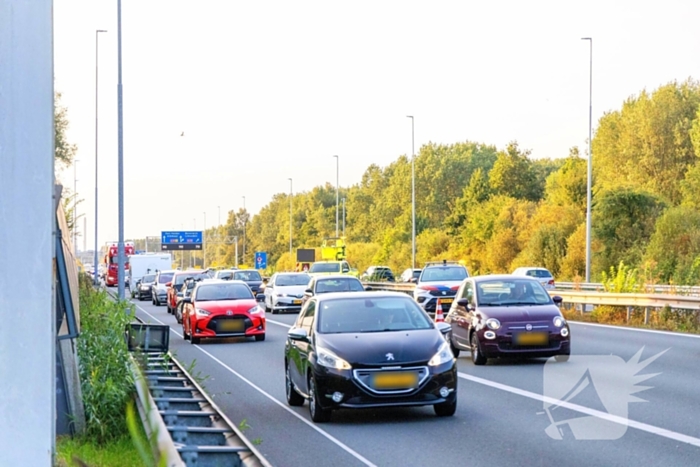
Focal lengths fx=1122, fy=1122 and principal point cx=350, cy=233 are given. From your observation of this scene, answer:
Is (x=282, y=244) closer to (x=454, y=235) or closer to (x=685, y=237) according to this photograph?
(x=454, y=235)

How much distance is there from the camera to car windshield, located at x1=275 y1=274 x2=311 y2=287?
4234cm

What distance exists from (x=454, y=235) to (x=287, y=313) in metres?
51.7

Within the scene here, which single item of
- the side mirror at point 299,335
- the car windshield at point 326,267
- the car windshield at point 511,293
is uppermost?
the car windshield at point 511,293

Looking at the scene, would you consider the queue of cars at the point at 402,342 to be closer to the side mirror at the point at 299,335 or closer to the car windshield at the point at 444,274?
the side mirror at the point at 299,335

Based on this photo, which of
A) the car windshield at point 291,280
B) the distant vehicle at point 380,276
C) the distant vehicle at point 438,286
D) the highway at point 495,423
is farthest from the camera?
the distant vehicle at point 380,276

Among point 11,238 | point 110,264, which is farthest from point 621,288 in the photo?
point 110,264

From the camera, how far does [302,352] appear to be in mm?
12891

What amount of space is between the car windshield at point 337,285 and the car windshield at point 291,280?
895cm

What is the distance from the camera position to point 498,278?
1908 cm

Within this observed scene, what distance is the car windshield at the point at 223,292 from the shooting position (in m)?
27.4

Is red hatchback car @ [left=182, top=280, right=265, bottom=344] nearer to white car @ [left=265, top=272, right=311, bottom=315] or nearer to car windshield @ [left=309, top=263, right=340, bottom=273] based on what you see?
white car @ [left=265, top=272, right=311, bottom=315]

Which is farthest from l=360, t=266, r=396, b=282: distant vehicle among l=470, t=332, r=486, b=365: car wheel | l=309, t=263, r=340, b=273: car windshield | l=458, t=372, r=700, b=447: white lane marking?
l=458, t=372, r=700, b=447: white lane marking

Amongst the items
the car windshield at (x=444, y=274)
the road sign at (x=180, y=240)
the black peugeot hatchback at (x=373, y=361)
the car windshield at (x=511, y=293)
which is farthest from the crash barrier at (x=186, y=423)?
the road sign at (x=180, y=240)

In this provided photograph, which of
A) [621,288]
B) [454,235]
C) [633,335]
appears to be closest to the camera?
[633,335]
